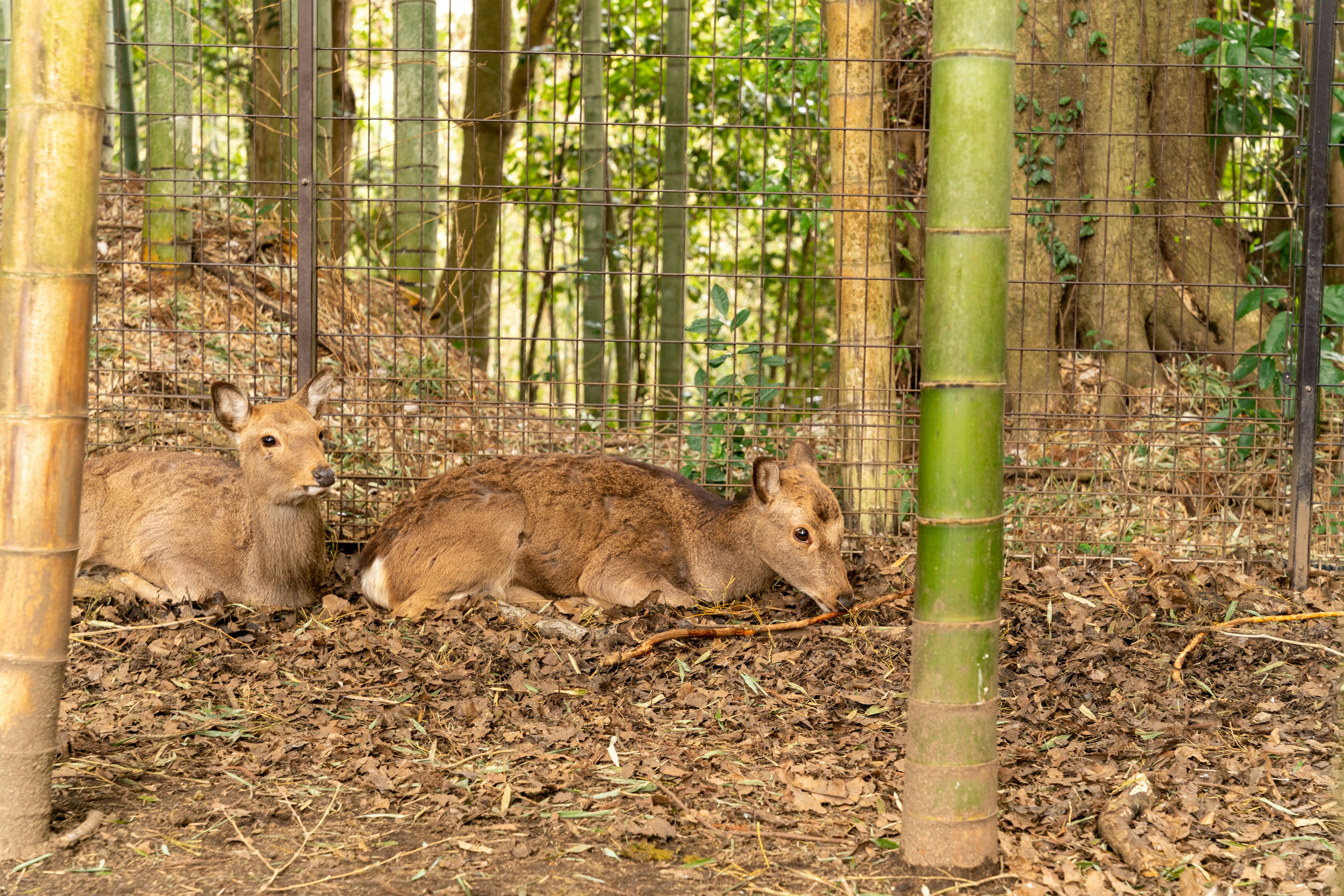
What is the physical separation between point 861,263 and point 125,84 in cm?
712

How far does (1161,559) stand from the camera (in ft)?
21.2

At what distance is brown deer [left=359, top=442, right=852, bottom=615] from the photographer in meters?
6.00

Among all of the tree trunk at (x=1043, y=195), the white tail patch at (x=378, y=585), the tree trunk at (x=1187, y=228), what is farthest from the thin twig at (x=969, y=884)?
the tree trunk at (x=1187, y=228)

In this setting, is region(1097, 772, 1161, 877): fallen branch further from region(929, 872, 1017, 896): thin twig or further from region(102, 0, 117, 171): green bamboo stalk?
region(102, 0, 117, 171): green bamboo stalk

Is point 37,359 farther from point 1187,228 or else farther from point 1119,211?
point 1187,228

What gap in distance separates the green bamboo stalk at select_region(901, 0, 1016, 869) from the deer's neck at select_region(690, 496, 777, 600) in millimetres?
3148

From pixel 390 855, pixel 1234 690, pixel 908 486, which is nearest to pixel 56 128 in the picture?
pixel 390 855

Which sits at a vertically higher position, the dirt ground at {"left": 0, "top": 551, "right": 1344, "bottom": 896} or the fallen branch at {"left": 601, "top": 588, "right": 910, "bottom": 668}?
the fallen branch at {"left": 601, "top": 588, "right": 910, "bottom": 668}

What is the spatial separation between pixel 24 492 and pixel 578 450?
4510 mm

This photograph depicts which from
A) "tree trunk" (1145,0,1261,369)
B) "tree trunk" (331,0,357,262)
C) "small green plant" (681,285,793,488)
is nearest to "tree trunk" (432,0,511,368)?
"tree trunk" (331,0,357,262)

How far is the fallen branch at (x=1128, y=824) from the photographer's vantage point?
3.28 meters

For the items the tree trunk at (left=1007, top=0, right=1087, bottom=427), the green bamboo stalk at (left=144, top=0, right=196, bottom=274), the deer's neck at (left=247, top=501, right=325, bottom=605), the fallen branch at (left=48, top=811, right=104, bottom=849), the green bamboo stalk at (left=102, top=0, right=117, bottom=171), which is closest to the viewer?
the fallen branch at (left=48, top=811, right=104, bottom=849)

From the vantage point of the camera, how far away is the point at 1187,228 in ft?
27.8

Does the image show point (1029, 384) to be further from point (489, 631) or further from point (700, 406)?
point (489, 631)
